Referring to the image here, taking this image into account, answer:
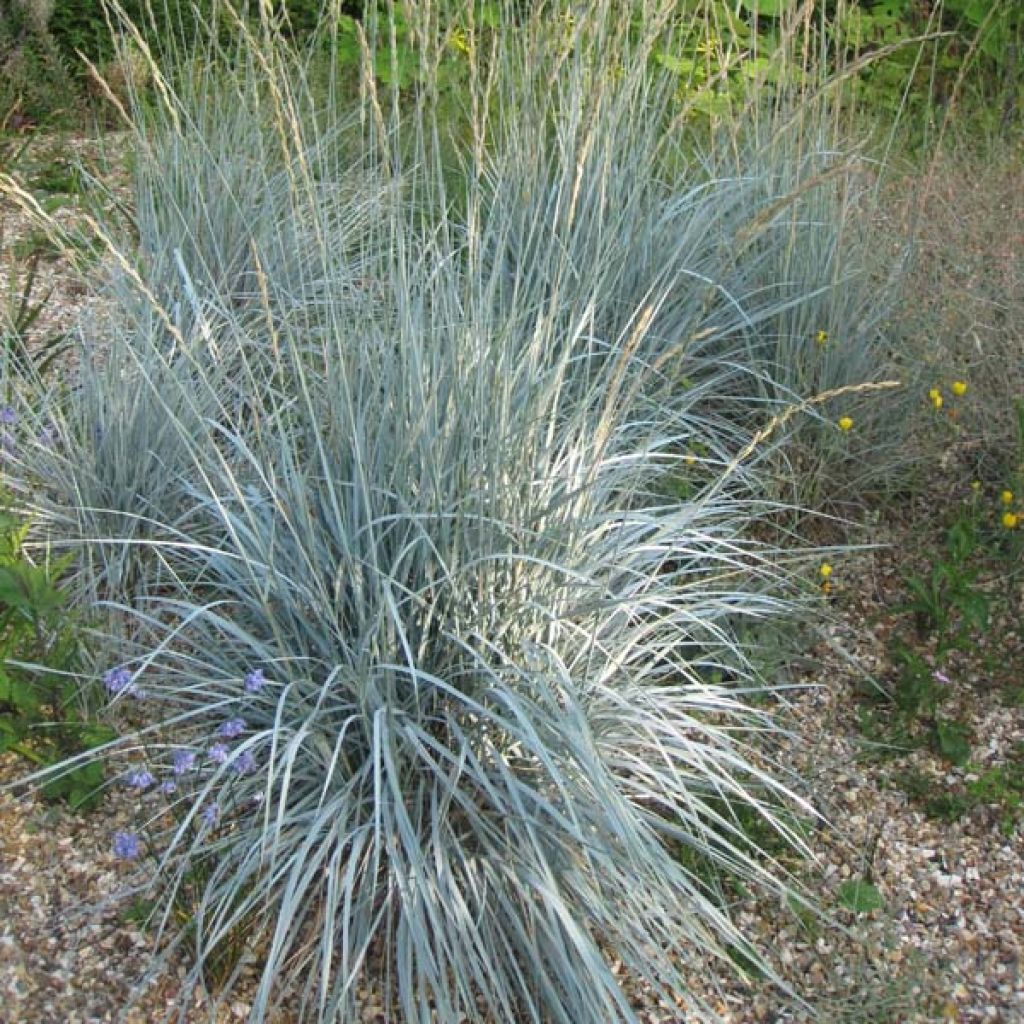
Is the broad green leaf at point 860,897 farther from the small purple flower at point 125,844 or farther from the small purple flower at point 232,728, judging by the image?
the small purple flower at point 125,844

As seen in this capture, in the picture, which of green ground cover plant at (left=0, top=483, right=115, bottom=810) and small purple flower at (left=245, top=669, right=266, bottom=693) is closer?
small purple flower at (left=245, top=669, right=266, bottom=693)

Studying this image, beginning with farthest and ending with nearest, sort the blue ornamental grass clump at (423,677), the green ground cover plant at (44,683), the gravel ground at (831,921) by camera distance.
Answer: the green ground cover plant at (44,683), the gravel ground at (831,921), the blue ornamental grass clump at (423,677)

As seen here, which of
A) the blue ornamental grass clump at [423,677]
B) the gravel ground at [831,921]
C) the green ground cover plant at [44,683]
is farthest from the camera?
the green ground cover plant at [44,683]

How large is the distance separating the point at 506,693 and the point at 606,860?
0.33 meters

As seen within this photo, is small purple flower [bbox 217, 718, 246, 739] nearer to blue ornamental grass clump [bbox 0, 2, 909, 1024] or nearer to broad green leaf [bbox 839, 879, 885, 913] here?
blue ornamental grass clump [bbox 0, 2, 909, 1024]

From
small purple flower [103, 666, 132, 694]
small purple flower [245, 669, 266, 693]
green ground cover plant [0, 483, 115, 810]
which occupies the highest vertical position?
small purple flower [245, 669, 266, 693]

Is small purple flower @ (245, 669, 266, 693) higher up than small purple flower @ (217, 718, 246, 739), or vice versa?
small purple flower @ (245, 669, 266, 693)

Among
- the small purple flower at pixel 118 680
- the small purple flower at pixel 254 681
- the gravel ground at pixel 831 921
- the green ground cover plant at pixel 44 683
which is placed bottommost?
the gravel ground at pixel 831 921

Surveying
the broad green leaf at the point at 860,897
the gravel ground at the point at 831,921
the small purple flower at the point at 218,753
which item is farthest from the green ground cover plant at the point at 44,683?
the broad green leaf at the point at 860,897

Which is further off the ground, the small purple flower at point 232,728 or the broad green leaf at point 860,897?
the small purple flower at point 232,728

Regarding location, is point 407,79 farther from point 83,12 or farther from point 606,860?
point 606,860

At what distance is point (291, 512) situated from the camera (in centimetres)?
258

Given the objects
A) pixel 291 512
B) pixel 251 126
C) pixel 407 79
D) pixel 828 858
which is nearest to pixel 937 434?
pixel 828 858

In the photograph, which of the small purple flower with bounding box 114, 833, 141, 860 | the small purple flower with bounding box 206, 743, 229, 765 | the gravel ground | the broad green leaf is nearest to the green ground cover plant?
the gravel ground
